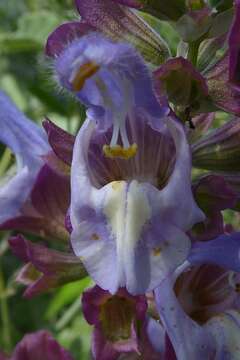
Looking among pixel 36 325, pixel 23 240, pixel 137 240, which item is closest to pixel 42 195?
pixel 23 240

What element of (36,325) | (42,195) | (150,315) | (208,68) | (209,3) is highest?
(209,3)

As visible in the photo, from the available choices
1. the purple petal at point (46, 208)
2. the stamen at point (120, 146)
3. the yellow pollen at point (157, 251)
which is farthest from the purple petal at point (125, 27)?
the yellow pollen at point (157, 251)

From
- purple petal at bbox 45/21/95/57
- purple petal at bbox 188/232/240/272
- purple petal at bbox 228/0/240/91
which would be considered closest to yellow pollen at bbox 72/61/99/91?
purple petal at bbox 45/21/95/57

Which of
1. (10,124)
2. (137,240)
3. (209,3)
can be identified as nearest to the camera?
(137,240)

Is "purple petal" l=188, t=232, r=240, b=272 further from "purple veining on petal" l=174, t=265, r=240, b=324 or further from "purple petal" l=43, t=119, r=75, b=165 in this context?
"purple petal" l=43, t=119, r=75, b=165

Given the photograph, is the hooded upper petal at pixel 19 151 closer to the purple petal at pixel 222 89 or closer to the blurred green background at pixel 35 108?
the blurred green background at pixel 35 108

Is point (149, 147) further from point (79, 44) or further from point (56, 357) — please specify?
point (56, 357)

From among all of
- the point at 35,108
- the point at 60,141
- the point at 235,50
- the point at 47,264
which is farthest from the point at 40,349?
the point at 35,108

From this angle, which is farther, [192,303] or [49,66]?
[192,303]
